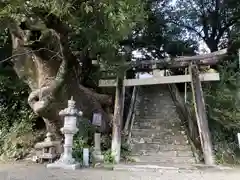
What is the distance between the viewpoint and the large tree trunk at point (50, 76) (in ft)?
21.2

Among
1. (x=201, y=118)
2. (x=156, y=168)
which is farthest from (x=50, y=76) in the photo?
(x=201, y=118)

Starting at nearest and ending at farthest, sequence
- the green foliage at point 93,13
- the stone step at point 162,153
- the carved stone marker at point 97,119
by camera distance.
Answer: the green foliage at point 93,13, the stone step at point 162,153, the carved stone marker at point 97,119

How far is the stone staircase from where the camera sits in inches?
268

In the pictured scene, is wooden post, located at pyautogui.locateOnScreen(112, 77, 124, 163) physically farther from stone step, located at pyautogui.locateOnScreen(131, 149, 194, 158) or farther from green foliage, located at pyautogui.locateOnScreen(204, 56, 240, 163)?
green foliage, located at pyautogui.locateOnScreen(204, 56, 240, 163)

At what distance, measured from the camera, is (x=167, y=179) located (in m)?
4.60

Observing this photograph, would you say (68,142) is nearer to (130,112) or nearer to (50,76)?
(50,76)

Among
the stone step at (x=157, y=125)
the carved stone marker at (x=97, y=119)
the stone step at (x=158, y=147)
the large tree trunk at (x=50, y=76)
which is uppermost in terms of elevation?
the large tree trunk at (x=50, y=76)

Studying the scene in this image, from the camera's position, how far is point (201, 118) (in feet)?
22.1

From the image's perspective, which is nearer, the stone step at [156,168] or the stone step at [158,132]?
the stone step at [156,168]

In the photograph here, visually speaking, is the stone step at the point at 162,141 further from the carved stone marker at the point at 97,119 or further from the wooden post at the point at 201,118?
the carved stone marker at the point at 97,119

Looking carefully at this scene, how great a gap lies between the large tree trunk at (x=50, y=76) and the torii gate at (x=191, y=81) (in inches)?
24.7

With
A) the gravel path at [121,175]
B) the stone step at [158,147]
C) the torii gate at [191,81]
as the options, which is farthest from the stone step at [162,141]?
the gravel path at [121,175]

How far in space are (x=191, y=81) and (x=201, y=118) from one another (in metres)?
1.02

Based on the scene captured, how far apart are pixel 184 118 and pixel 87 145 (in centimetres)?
311
